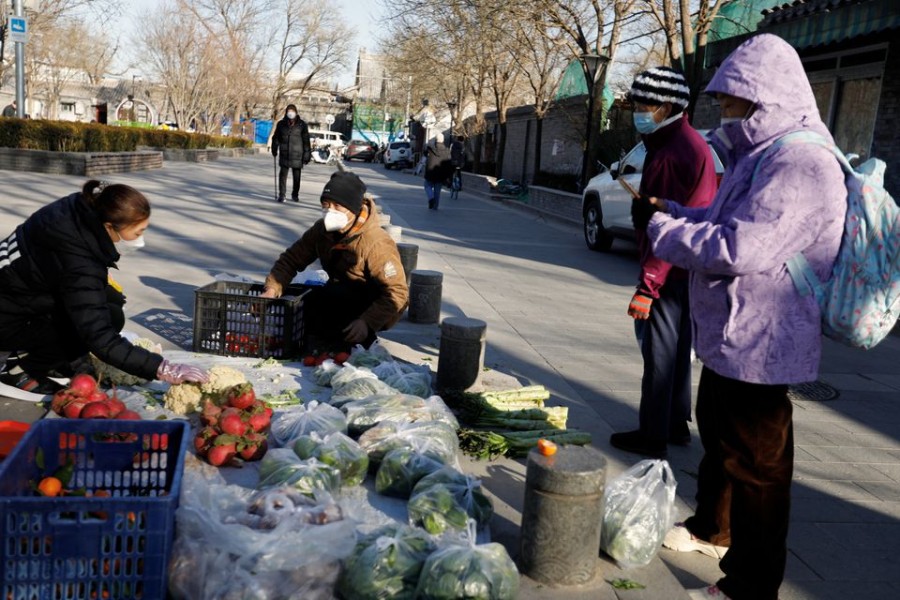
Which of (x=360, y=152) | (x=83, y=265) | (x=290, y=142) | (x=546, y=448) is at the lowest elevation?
(x=546, y=448)

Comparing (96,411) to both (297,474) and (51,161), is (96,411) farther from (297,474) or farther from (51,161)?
(51,161)

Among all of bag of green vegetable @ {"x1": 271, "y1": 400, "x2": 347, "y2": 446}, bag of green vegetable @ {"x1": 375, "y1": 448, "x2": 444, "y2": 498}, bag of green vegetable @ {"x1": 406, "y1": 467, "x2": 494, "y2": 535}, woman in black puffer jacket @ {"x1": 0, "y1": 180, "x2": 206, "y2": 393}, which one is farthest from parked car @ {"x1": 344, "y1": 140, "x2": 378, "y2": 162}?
bag of green vegetable @ {"x1": 406, "y1": 467, "x2": 494, "y2": 535}

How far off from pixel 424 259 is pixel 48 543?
32.3ft

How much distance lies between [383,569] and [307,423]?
1.44 meters

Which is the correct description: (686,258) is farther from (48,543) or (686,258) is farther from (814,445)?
(814,445)

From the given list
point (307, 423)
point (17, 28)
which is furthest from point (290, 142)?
point (307, 423)

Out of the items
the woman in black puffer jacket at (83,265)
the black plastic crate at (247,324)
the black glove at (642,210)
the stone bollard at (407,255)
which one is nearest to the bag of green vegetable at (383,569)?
the black glove at (642,210)

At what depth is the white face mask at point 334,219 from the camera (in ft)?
19.1

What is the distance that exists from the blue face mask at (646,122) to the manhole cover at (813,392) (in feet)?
9.61

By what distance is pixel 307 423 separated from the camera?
13.9 ft

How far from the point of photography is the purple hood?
2838mm

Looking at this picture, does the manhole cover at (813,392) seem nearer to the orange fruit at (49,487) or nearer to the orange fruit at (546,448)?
the orange fruit at (546,448)

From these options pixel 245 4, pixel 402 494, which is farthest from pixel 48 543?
pixel 245 4

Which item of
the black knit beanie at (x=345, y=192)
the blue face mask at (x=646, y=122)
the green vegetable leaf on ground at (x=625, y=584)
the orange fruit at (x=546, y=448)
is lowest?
the green vegetable leaf on ground at (x=625, y=584)
